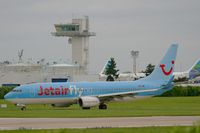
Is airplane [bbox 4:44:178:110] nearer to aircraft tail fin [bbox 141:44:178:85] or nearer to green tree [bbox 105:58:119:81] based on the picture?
aircraft tail fin [bbox 141:44:178:85]

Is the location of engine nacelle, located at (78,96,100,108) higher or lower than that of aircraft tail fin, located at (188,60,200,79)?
lower

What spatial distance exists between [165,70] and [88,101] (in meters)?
10.5

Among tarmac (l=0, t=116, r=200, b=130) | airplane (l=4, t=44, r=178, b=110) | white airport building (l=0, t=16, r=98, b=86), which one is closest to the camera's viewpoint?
tarmac (l=0, t=116, r=200, b=130)

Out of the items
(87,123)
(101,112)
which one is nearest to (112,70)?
(101,112)

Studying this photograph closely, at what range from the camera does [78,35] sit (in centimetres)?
17488

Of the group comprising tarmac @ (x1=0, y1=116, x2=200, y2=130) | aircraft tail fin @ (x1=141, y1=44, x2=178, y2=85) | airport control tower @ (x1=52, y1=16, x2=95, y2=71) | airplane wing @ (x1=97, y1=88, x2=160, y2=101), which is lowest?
tarmac @ (x1=0, y1=116, x2=200, y2=130)

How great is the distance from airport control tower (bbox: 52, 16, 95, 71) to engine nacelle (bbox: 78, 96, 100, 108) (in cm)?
10821

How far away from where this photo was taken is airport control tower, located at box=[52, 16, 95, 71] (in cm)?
17412

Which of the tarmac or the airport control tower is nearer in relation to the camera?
the tarmac

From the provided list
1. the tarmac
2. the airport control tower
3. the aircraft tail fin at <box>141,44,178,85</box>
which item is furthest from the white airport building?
the tarmac

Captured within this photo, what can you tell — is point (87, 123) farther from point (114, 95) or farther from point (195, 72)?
point (195, 72)

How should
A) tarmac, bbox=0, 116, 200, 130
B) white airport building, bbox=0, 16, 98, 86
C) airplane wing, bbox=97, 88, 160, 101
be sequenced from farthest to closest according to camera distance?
white airport building, bbox=0, 16, 98, 86, airplane wing, bbox=97, 88, 160, 101, tarmac, bbox=0, 116, 200, 130

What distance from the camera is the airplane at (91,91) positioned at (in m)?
63.8

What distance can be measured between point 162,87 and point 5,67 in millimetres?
94505
